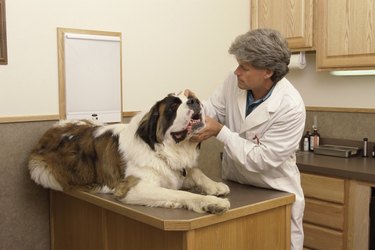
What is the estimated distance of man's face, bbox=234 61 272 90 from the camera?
212 cm

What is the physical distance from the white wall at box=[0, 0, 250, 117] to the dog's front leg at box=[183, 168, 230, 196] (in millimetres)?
992

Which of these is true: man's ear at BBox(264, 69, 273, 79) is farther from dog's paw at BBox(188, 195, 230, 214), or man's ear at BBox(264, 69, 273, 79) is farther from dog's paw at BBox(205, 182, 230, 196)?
dog's paw at BBox(188, 195, 230, 214)

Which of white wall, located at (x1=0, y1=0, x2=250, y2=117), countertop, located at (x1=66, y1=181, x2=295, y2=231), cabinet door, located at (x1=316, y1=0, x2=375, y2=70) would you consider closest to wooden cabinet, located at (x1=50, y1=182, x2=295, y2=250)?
countertop, located at (x1=66, y1=181, x2=295, y2=231)

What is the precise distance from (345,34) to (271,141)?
139 cm

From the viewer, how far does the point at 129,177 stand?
194cm

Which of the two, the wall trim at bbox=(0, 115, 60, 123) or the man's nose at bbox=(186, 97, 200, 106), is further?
the wall trim at bbox=(0, 115, 60, 123)

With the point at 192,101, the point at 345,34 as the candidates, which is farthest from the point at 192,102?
the point at 345,34

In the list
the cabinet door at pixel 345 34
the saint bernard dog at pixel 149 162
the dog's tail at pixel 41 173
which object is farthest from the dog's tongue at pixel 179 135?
the cabinet door at pixel 345 34

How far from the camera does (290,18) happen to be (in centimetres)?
341

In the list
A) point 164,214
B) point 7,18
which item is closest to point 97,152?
point 164,214

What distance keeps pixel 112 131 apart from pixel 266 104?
730 millimetres

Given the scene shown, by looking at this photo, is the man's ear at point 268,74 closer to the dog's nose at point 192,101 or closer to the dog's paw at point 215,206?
the dog's nose at point 192,101

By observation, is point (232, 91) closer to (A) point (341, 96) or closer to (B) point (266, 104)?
(B) point (266, 104)

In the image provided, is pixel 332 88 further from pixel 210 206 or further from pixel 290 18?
pixel 210 206
